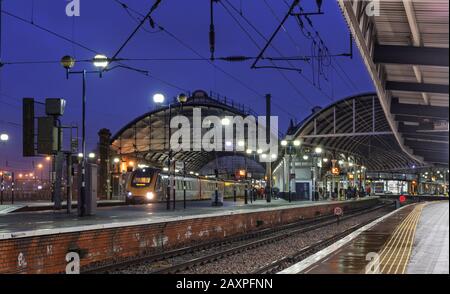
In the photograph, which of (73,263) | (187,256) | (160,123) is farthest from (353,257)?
(160,123)

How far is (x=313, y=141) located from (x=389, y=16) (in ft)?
211

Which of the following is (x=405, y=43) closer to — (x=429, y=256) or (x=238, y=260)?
(x=429, y=256)

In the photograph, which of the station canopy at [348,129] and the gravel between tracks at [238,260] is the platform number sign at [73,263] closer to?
the gravel between tracks at [238,260]

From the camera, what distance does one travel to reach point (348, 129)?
80.6 m

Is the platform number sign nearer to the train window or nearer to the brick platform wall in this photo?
the brick platform wall

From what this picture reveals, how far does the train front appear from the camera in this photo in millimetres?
41634

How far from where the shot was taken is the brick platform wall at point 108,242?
12.5 meters

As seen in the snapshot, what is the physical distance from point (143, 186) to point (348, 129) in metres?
45.1

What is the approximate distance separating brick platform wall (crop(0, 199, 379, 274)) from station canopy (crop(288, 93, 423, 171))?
33171 millimetres

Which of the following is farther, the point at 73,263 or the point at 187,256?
the point at 187,256

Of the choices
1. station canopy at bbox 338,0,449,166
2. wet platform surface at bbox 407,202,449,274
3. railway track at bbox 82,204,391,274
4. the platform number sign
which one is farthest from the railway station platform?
the platform number sign
